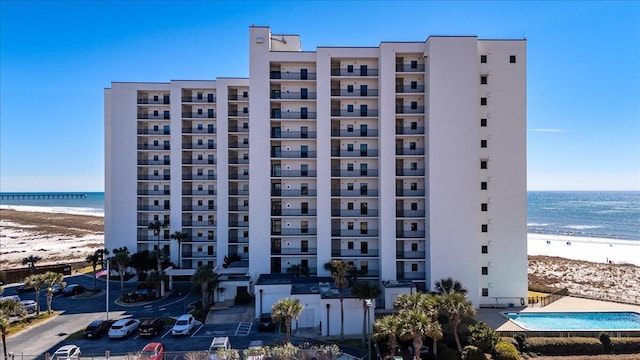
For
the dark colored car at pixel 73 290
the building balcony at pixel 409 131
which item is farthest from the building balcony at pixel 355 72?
the dark colored car at pixel 73 290

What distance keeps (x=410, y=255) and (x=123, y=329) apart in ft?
84.7

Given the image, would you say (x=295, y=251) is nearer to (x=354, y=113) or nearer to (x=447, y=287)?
(x=447, y=287)

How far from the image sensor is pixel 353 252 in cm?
3778

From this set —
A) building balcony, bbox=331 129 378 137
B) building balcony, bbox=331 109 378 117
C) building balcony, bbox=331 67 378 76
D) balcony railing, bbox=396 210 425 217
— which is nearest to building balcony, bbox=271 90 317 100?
building balcony, bbox=331 109 378 117

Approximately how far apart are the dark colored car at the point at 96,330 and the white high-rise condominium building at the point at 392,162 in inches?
466

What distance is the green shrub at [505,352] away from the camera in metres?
22.2

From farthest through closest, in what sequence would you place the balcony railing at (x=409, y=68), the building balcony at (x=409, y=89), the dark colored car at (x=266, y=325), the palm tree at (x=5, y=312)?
the balcony railing at (x=409, y=68) → the building balcony at (x=409, y=89) → the dark colored car at (x=266, y=325) → the palm tree at (x=5, y=312)

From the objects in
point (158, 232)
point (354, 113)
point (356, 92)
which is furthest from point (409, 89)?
point (158, 232)

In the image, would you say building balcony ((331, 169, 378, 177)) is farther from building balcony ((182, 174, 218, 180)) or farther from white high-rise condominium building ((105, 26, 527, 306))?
building balcony ((182, 174, 218, 180))

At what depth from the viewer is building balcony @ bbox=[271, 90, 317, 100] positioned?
127 feet

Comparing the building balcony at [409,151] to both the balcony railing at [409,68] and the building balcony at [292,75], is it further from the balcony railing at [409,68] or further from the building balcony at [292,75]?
the building balcony at [292,75]

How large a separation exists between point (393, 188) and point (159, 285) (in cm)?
2634

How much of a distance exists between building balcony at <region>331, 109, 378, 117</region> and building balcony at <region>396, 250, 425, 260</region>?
14408mm

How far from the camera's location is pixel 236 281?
120 ft
